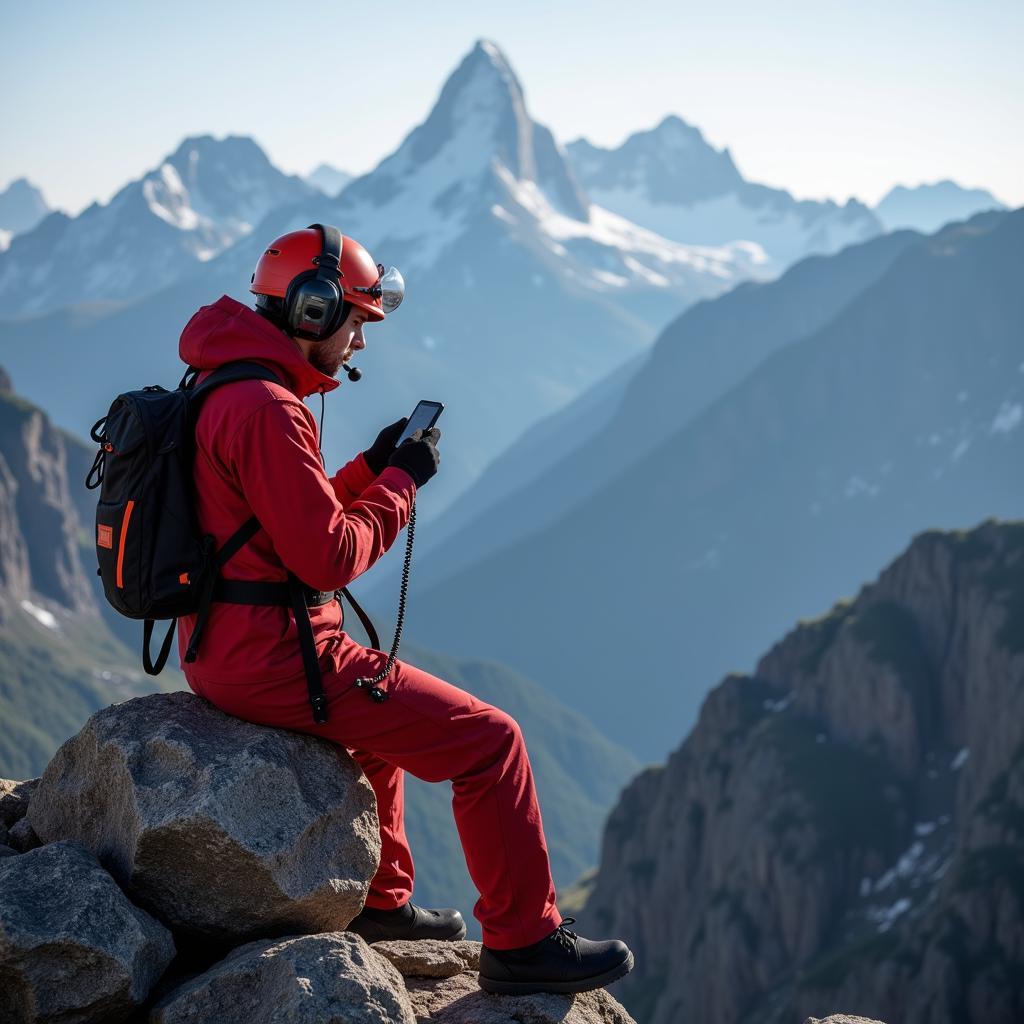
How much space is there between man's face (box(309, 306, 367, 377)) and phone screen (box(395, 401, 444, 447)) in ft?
2.35

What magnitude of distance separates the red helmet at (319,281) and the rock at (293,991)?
4572 millimetres

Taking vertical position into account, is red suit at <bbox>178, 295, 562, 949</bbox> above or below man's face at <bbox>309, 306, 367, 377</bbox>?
below

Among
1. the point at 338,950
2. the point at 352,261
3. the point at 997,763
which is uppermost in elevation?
the point at 352,261

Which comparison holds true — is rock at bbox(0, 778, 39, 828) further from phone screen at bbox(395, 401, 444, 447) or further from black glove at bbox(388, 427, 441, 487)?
phone screen at bbox(395, 401, 444, 447)

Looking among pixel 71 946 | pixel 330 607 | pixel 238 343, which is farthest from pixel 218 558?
pixel 71 946

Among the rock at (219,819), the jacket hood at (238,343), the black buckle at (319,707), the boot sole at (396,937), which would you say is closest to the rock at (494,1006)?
the boot sole at (396,937)

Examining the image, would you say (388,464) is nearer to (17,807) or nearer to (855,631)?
(17,807)

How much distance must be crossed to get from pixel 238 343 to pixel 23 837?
4806mm

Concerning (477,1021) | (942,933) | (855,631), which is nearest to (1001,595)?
(855,631)

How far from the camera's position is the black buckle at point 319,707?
30.9 feet

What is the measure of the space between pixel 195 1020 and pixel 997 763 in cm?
10899

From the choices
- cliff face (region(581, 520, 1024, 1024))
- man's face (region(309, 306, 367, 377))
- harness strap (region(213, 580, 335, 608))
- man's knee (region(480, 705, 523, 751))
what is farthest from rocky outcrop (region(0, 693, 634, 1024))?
cliff face (region(581, 520, 1024, 1024))

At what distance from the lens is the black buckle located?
9.41 meters

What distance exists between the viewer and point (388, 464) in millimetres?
10250
